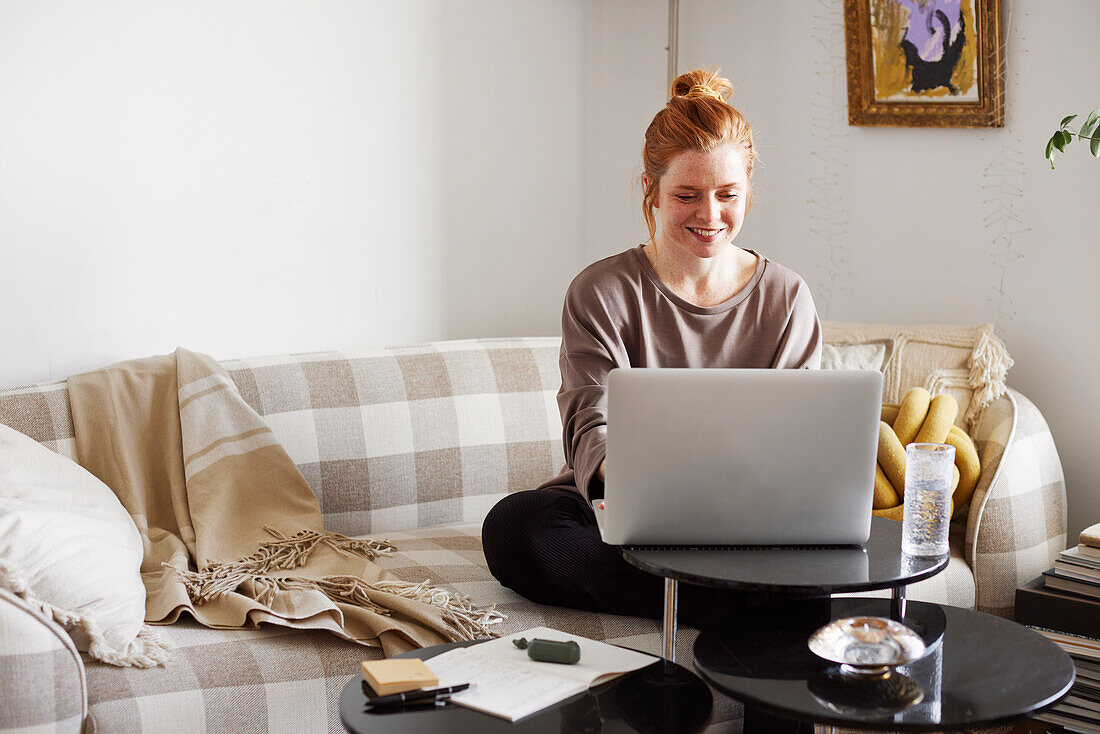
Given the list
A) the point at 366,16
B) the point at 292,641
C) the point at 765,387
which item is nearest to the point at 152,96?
the point at 366,16

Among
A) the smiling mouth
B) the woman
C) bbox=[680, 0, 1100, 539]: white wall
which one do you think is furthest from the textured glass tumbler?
bbox=[680, 0, 1100, 539]: white wall

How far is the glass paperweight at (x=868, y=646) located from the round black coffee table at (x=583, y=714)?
0.14 meters

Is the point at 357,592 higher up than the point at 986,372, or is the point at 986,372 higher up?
the point at 986,372

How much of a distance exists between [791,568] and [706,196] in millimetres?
648

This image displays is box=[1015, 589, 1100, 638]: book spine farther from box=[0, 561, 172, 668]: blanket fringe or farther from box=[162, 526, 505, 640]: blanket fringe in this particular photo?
box=[0, 561, 172, 668]: blanket fringe

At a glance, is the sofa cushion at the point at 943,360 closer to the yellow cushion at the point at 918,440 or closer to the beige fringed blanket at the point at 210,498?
the yellow cushion at the point at 918,440

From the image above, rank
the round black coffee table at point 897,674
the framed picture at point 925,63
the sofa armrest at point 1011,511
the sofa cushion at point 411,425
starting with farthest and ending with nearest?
1. the framed picture at point 925,63
2. the sofa cushion at point 411,425
3. the sofa armrest at point 1011,511
4. the round black coffee table at point 897,674

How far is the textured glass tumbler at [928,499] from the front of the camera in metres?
1.25

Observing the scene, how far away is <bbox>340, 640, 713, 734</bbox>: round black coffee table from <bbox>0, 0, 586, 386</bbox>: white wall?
1.31 meters

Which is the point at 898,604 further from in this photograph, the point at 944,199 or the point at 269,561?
the point at 944,199

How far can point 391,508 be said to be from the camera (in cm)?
218

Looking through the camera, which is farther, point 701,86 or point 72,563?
point 701,86

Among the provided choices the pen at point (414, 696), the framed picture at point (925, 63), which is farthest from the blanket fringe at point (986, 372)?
the pen at point (414, 696)

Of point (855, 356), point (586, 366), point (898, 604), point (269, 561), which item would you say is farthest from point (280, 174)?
point (898, 604)
